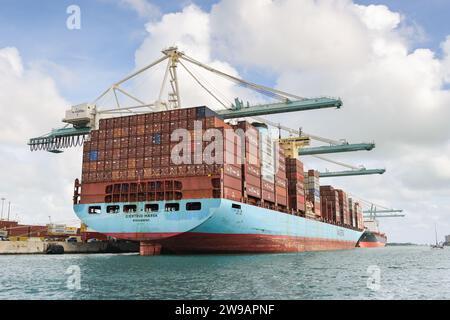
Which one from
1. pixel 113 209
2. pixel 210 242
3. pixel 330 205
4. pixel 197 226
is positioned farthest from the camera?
pixel 330 205

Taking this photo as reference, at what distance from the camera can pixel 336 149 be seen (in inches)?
2945

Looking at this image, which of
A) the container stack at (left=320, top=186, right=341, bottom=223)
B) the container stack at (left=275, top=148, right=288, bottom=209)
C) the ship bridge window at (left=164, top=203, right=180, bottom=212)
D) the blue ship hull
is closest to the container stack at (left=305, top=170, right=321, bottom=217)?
the container stack at (left=320, top=186, right=341, bottom=223)

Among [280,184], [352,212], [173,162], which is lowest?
[352,212]

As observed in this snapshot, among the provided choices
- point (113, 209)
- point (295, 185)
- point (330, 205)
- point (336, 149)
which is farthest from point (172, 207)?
point (330, 205)

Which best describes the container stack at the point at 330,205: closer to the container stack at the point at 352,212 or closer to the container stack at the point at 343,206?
the container stack at the point at 343,206

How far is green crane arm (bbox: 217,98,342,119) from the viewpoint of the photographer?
173 feet

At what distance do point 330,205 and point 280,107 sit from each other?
122 ft

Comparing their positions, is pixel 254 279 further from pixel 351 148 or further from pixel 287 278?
pixel 351 148

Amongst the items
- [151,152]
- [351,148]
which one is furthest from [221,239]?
[351,148]

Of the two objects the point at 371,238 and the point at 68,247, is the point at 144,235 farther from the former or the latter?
the point at 371,238

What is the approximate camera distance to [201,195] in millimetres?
41312

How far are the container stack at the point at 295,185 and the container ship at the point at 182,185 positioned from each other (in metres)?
8.27

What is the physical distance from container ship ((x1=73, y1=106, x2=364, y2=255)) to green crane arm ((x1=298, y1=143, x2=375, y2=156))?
24894 millimetres

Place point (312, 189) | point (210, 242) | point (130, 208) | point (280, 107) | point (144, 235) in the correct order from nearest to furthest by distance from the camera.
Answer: point (210, 242) < point (144, 235) < point (130, 208) < point (280, 107) < point (312, 189)
